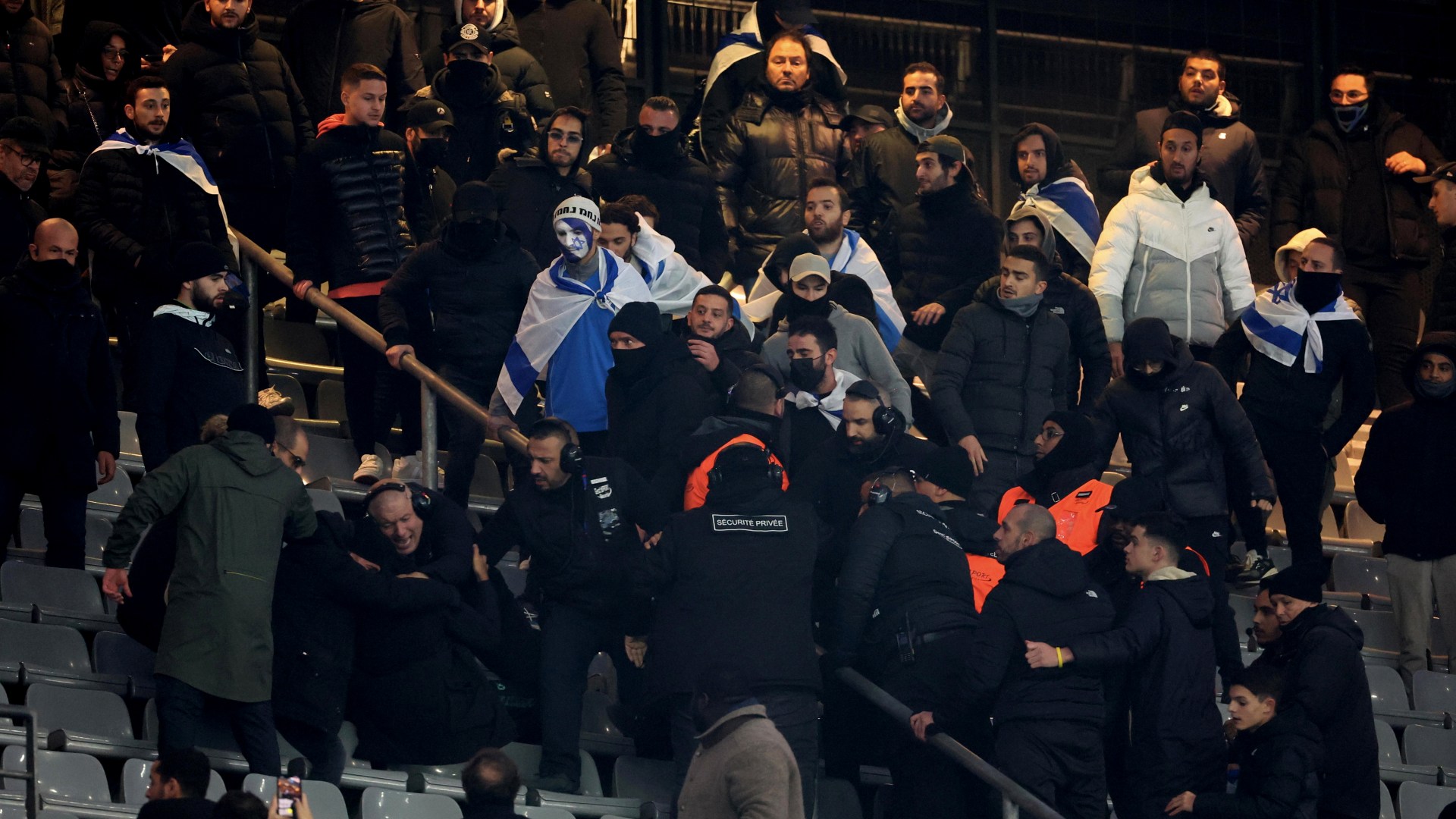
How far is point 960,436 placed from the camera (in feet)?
33.1

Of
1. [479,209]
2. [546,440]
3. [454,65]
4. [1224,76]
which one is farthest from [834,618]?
[1224,76]

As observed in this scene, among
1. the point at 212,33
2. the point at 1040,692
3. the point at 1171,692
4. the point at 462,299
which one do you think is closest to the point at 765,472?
the point at 1040,692

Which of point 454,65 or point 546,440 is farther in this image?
point 454,65

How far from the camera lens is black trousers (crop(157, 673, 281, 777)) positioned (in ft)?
26.0

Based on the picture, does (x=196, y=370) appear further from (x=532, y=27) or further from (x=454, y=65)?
(x=532, y=27)

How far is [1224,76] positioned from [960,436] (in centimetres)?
671

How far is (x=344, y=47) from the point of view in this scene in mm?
12531

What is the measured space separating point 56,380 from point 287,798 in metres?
3.58

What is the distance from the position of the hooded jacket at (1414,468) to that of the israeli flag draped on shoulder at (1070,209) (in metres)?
1.84

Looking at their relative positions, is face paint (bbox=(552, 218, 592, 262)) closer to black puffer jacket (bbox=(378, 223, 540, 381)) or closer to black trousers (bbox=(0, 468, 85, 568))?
black puffer jacket (bbox=(378, 223, 540, 381))

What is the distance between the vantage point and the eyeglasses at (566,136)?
37.7 feet

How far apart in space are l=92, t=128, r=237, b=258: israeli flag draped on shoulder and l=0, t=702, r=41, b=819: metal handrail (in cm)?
364

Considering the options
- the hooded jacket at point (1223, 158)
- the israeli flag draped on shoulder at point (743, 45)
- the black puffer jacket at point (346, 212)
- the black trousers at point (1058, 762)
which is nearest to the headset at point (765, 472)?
the black trousers at point (1058, 762)

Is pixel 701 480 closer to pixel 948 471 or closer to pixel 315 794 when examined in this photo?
pixel 948 471
